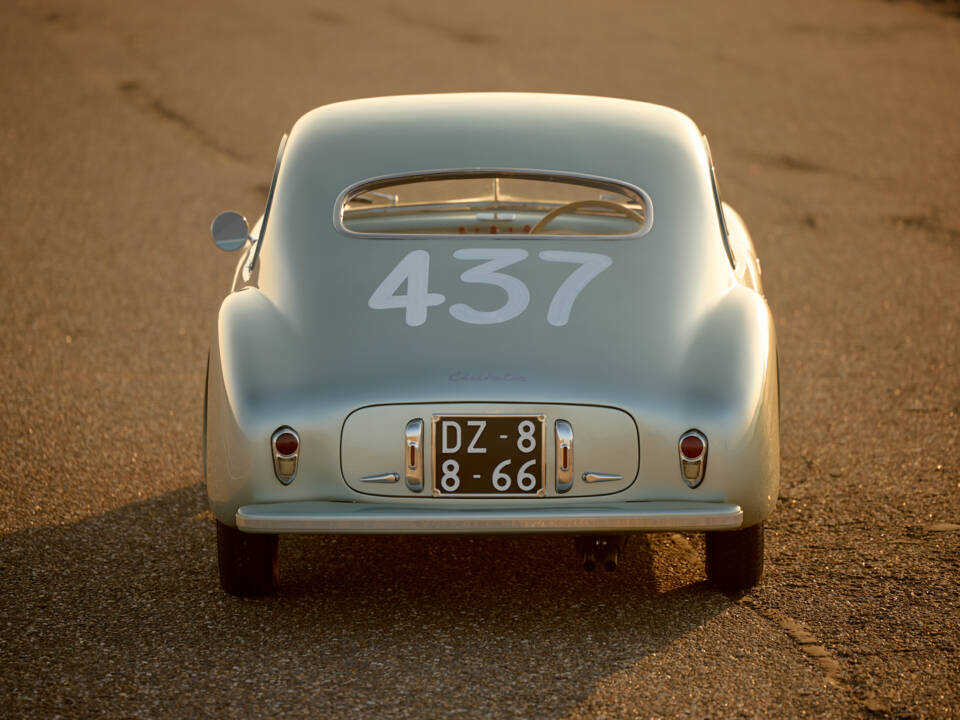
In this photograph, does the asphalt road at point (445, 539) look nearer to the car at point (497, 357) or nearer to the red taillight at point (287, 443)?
the car at point (497, 357)

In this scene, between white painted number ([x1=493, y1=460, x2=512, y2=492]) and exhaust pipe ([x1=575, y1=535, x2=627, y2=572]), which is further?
exhaust pipe ([x1=575, y1=535, x2=627, y2=572])

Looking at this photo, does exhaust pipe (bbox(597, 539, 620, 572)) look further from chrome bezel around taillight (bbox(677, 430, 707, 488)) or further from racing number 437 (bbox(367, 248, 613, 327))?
racing number 437 (bbox(367, 248, 613, 327))

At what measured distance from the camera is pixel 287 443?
388 centimetres

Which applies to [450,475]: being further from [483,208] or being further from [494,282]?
[483,208]

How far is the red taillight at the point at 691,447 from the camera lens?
152 inches

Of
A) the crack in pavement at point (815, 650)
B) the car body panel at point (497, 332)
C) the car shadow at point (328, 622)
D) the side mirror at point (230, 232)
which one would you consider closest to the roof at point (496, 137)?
the car body panel at point (497, 332)

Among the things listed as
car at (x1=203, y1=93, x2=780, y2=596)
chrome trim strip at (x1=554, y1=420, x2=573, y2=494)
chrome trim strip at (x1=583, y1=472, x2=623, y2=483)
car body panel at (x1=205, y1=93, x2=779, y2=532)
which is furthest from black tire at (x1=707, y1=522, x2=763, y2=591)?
chrome trim strip at (x1=554, y1=420, x2=573, y2=494)

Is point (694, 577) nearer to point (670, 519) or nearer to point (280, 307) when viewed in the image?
point (670, 519)

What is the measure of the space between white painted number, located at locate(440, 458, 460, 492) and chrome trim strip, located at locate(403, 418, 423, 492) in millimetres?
69

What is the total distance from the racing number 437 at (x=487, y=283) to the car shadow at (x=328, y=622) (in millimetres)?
748

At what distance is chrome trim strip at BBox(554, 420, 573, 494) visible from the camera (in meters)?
3.82

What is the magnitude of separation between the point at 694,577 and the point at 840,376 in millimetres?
2608

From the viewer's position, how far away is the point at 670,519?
3.81 metres

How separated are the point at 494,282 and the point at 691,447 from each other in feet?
3.01
